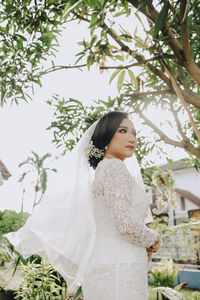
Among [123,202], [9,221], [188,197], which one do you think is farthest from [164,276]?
[9,221]

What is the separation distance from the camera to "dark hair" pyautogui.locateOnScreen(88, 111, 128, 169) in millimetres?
1764

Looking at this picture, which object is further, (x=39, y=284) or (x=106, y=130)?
(x=39, y=284)

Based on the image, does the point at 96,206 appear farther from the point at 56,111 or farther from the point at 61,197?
the point at 56,111

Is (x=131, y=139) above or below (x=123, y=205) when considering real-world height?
above

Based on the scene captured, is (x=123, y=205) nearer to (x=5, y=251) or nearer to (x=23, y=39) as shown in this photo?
(x=23, y=39)

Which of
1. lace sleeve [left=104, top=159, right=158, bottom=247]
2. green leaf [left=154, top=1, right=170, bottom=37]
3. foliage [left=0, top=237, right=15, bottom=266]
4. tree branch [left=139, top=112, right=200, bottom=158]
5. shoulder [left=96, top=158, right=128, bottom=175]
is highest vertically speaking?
tree branch [left=139, top=112, right=200, bottom=158]

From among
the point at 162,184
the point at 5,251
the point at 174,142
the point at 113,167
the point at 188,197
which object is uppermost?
the point at 188,197

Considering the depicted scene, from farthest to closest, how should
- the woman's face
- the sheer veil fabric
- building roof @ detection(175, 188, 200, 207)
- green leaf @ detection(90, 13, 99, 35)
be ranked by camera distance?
1. building roof @ detection(175, 188, 200, 207)
2. the woman's face
3. the sheer veil fabric
4. green leaf @ detection(90, 13, 99, 35)

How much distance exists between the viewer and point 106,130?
178 centimetres

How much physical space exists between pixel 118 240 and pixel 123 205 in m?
0.19

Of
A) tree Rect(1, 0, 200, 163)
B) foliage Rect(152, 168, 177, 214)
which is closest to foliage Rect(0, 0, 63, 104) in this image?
tree Rect(1, 0, 200, 163)

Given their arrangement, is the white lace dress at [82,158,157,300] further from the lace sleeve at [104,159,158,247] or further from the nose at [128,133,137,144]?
the nose at [128,133,137,144]

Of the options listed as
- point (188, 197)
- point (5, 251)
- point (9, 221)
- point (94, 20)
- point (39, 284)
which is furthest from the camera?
point (9, 221)

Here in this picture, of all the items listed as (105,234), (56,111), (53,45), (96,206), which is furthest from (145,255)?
(56,111)
